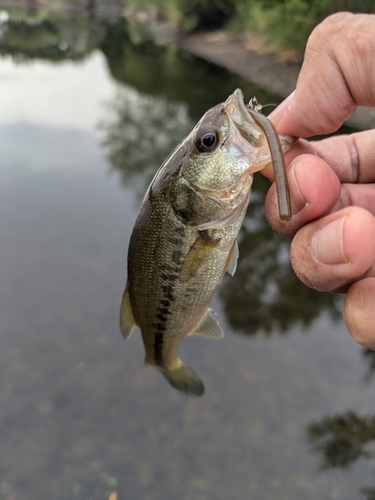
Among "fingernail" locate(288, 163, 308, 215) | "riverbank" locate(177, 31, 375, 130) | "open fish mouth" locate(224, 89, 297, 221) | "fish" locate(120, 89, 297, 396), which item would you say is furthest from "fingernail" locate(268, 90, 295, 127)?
"riverbank" locate(177, 31, 375, 130)

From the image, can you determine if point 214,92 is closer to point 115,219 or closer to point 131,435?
point 115,219

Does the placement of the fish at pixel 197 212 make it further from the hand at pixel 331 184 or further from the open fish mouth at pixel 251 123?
the hand at pixel 331 184

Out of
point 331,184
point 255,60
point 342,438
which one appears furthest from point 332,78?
point 255,60

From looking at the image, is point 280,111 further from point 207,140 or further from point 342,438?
point 342,438

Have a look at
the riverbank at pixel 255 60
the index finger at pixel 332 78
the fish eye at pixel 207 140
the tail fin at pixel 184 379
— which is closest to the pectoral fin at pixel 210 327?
the tail fin at pixel 184 379

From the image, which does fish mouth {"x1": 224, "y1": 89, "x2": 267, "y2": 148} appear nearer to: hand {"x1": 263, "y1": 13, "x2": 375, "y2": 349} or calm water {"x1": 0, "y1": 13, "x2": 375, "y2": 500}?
hand {"x1": 263, "y1": 13, "x2": 375, "y2": 349}
